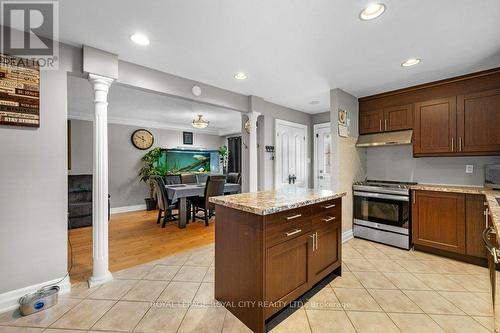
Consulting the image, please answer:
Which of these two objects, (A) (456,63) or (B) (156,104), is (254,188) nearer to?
(B) (156,104)

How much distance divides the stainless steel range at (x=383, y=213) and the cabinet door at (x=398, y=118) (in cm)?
92

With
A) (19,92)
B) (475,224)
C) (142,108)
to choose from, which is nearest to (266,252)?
(19,92)

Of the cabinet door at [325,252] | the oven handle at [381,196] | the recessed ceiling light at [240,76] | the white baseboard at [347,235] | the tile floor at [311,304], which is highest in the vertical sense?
the recessed ceiling light at [240,76]

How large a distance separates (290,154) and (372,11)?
2971 mm

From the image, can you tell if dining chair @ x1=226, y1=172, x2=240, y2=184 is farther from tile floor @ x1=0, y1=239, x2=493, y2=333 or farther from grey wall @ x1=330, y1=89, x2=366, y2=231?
tile floor @ x1=0, y1=239, x2=493, y2=333

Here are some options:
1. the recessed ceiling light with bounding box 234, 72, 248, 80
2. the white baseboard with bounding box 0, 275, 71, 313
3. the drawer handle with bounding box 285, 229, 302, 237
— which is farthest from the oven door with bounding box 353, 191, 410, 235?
the white baseboard with bounding box 0, 275, 71, 313

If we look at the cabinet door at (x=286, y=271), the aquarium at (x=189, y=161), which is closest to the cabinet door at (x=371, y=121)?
the cabinet door at (x=286, y=271)

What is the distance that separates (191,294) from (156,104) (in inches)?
147

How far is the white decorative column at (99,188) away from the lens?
7.29 ft

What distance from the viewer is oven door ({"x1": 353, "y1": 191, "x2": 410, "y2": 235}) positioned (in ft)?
10.2

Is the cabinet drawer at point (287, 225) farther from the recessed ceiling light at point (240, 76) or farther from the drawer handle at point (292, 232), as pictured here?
the recessed ceiling light at point (240, 76)

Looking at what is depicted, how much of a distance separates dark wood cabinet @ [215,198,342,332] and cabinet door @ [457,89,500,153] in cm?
235

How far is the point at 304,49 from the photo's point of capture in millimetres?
2234

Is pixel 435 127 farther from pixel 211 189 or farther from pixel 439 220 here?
pixel 211 189
